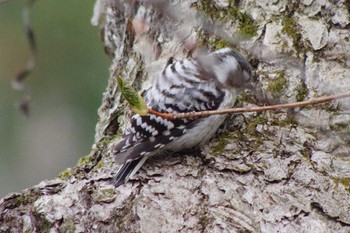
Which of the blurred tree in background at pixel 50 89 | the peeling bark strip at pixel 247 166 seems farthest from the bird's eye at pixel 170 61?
the blurred tree in background at pixel 50 89

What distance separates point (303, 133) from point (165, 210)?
78 cm

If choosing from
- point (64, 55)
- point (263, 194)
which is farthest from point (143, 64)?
point (64, 55)

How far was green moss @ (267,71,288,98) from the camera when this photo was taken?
3.79 meters

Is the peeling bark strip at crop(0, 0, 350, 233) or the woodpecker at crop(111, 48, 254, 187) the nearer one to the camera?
the peeling bark strip at crop(0, 0, 350, 233)

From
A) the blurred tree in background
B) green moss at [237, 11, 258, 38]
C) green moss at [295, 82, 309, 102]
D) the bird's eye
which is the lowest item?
green moss at [295, 82, 309, 102]

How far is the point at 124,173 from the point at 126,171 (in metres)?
0.01

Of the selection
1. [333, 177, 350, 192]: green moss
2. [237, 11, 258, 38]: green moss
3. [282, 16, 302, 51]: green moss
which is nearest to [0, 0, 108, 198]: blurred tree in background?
[237, 11, 258, 38]: green moss

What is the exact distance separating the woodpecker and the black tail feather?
51mm

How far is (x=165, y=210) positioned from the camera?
11.0 feet

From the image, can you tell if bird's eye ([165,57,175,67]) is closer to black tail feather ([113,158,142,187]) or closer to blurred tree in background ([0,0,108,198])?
black tail feather ([113,158,142,187])

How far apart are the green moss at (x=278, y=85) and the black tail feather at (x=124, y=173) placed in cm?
71

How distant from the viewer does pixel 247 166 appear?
141 inches

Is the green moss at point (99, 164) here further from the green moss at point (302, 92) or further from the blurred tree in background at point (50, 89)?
the blurred tree in background at point (50, 89)

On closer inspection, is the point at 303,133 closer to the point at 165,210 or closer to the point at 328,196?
the point at 328,196
